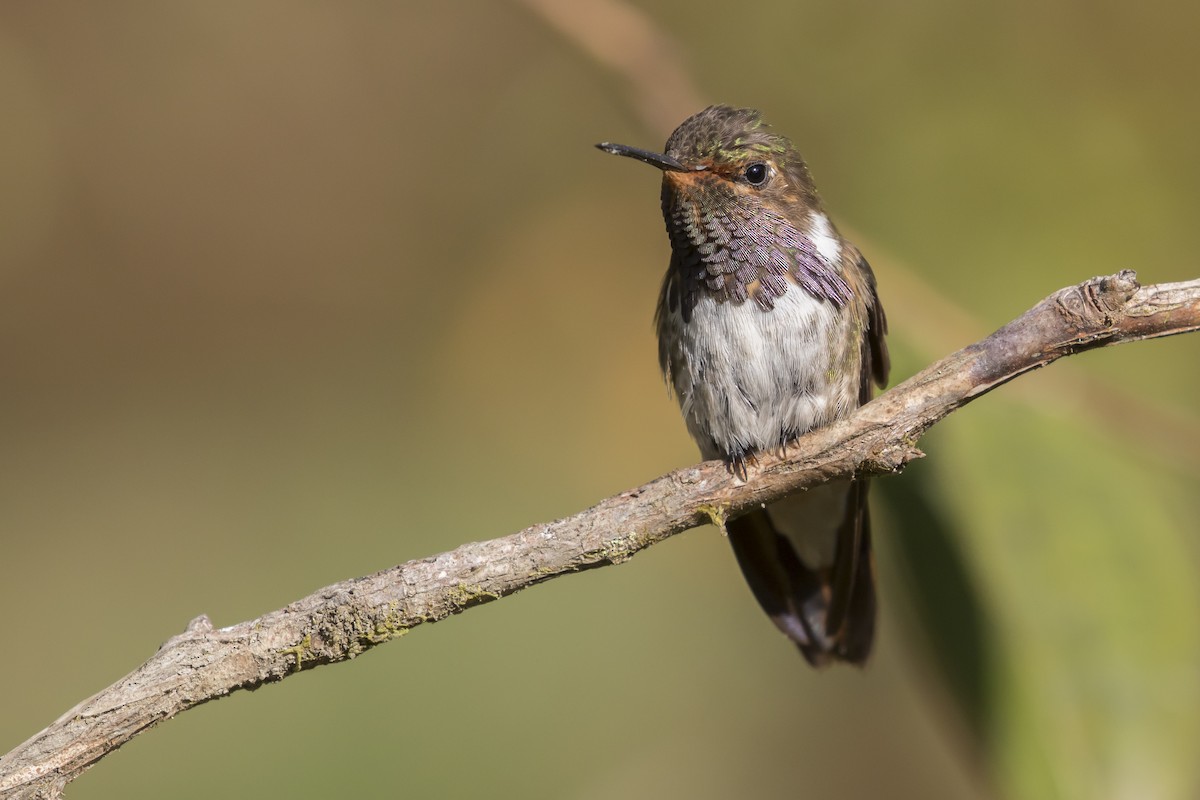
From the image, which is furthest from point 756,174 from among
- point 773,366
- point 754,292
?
point 773,366

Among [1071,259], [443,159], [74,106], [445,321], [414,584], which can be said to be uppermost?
[74,106]

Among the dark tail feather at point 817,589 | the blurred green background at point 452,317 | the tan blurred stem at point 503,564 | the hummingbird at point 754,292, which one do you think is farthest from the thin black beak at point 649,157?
the dark tail feather at point 817,589

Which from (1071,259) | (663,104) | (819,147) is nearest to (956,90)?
(819,147)

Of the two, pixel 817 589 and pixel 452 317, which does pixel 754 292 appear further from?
pixel 452 317

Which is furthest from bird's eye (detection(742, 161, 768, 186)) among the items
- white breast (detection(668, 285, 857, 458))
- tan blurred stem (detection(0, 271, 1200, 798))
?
tan blurred stem (detection(0, 271, 1200, 798))

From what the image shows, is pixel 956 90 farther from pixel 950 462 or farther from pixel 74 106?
pixel 74 106
